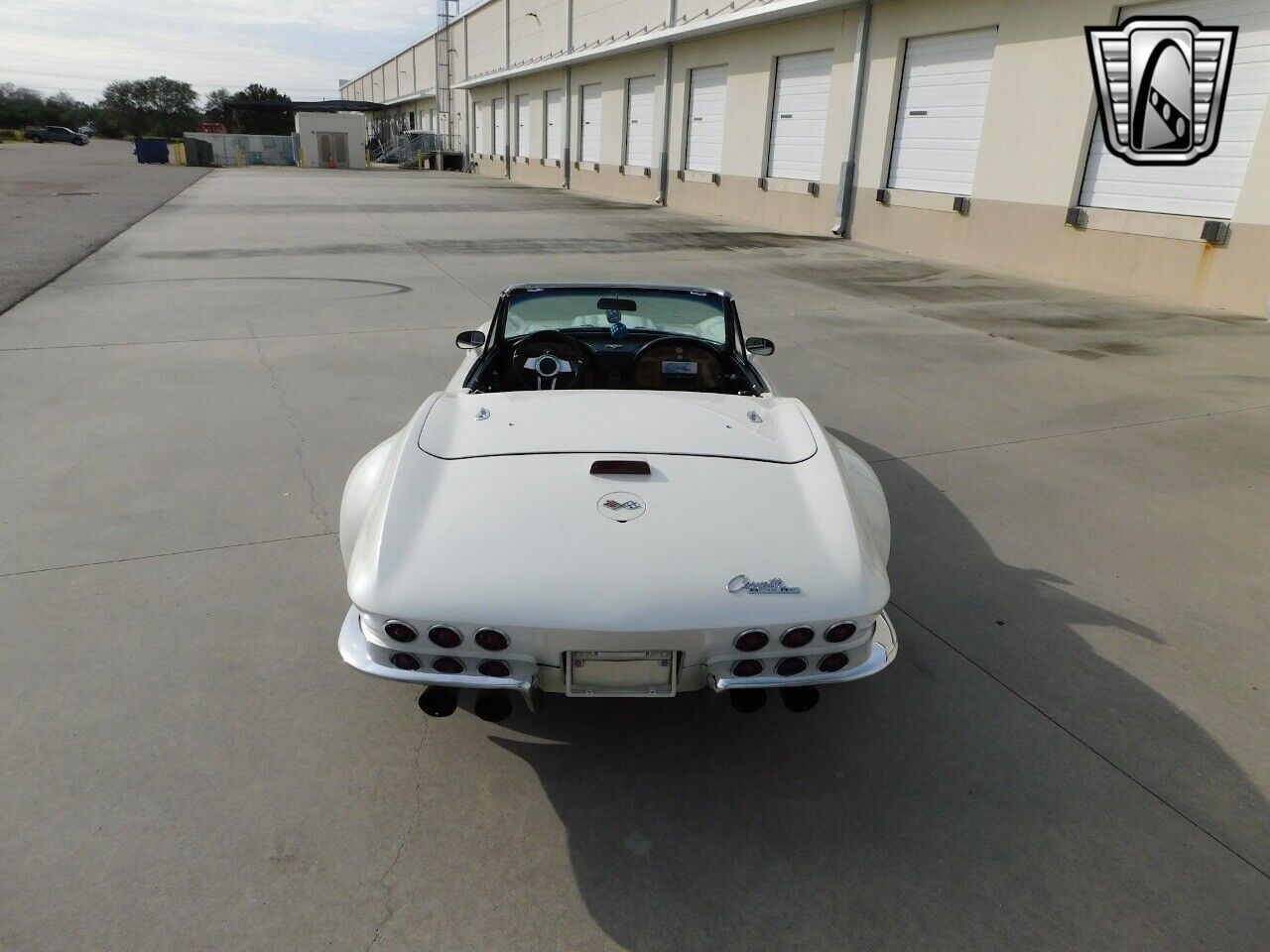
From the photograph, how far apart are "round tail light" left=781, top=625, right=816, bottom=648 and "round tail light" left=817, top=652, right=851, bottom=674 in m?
0.11

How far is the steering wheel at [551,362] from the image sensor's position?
3725 mm

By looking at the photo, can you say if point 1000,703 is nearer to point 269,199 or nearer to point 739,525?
point 739,525

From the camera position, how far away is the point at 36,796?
8.09ft

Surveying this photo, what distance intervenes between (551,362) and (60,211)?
2080cm

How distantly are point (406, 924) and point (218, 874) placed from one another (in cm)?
54

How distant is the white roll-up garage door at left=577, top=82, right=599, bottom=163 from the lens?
1210 inches

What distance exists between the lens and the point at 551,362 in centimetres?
373

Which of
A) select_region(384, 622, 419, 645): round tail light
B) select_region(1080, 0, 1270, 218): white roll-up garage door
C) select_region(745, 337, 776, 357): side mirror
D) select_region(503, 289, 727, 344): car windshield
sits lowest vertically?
select_region(384, 622, 419, 645): round tail light

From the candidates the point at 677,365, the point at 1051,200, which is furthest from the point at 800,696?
the point at 1051,200

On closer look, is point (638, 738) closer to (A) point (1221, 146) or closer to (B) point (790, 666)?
(B) point (790, 666)

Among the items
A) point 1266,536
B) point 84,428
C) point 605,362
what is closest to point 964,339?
point 1266,536

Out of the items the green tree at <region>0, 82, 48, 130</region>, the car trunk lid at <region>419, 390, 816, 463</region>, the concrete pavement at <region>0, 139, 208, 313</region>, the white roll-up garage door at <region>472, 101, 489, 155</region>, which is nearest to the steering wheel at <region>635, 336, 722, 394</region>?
the car trunk lid at <region>419, 390, 816, 463</region>

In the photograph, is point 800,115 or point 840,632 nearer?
point 840,632

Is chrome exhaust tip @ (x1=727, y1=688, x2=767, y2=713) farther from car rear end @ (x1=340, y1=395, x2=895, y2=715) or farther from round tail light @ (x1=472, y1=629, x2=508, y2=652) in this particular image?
round tail light @ (x1=472, y1=629, x2=508, y2=652)
